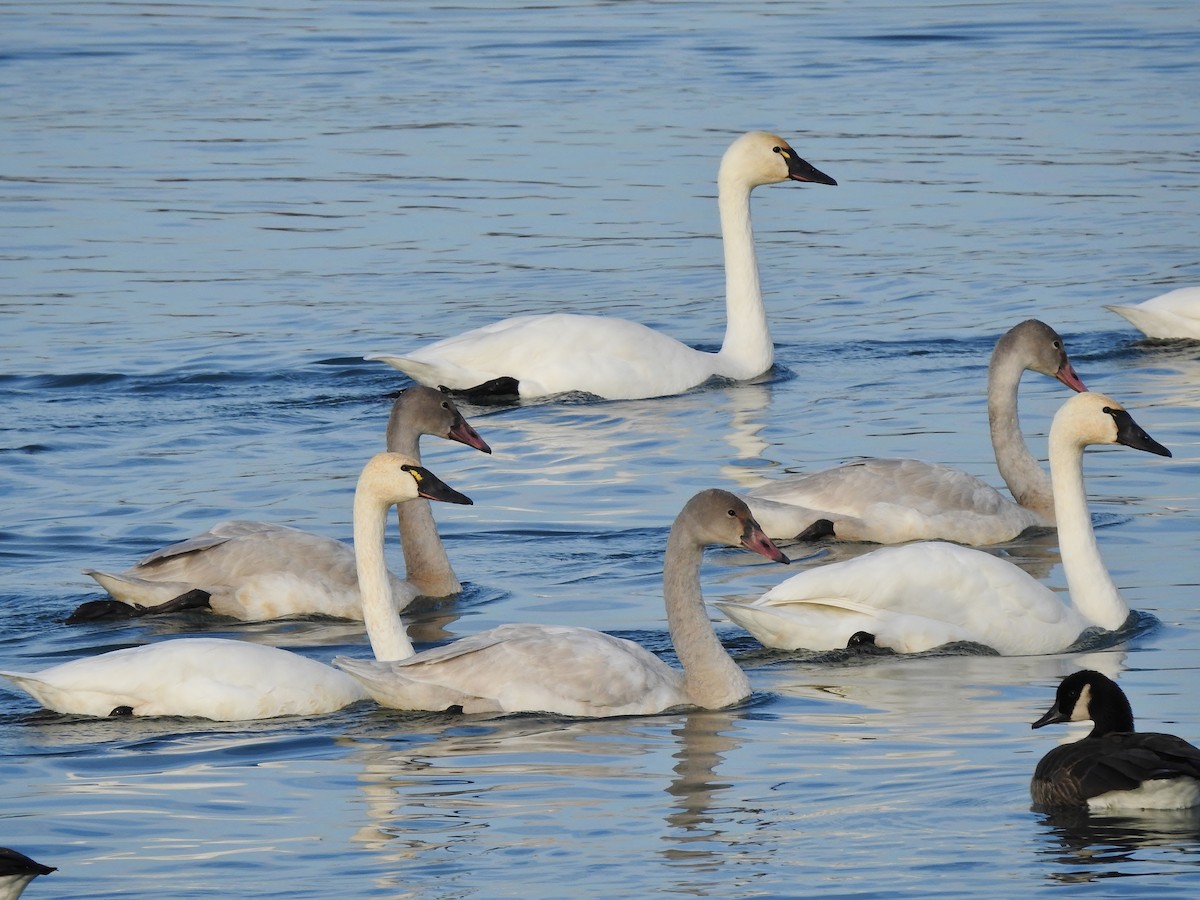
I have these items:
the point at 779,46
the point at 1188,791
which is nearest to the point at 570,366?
the point at 1188,791

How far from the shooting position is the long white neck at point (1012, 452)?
12.1m

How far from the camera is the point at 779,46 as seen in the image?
3177cm

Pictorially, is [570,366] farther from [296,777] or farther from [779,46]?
[779,46]

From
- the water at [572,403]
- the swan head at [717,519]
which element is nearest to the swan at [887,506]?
the water at [572,403]

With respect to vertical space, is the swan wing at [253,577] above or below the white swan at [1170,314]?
below

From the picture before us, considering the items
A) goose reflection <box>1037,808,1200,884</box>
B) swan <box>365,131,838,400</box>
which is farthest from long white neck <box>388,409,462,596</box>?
goose reflection <box>1037,808,1200,884</box>

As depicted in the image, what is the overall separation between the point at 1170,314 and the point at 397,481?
7.56 m

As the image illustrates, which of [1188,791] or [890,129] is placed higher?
[890,129]

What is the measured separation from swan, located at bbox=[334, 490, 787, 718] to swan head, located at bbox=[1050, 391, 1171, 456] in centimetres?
210

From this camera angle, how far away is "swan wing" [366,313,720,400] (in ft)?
48.7

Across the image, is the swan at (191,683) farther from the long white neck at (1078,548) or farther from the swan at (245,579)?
the long white neck at (1078,548)

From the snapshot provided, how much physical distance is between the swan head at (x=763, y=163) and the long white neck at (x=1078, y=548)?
609 centimetres

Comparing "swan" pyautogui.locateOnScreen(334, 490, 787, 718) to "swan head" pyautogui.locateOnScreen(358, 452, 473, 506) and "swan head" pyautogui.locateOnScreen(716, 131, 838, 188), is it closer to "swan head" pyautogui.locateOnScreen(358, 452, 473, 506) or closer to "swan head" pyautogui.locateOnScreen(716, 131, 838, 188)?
"swan head" pyautogui.locateOnScreen(358, 452, 473, 506)

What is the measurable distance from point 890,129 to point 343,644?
15.3 m
